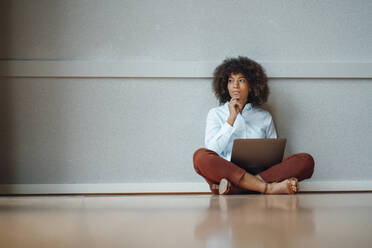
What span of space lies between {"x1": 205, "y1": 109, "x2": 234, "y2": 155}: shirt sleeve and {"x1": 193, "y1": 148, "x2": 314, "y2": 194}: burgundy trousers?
149 millimetres

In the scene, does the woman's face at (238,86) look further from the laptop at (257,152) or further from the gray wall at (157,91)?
the laptop at (257,152)

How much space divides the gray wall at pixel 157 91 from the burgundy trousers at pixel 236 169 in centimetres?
46

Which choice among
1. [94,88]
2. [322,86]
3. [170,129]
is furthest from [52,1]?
[322,86]

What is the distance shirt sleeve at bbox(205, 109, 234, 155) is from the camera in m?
1.90

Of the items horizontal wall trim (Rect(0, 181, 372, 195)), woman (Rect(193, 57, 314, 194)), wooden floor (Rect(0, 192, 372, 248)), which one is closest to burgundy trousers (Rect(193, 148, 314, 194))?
woman (Rect(193, 57, 314, 194))

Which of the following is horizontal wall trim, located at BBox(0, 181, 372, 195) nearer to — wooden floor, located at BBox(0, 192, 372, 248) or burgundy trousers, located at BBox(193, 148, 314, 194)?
burgundy trousers, located at BBox(193, 148, 314, 194)

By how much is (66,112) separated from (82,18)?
A: 550 millimetres

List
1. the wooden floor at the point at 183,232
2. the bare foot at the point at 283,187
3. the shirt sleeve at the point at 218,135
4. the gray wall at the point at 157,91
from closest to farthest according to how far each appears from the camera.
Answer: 1. the wooden floor at the point at 183,232
2. the bare foot at the point at 283,187
3. the shirt sleeve at the point at 218,135
4. the gray wall at the point at 157,91

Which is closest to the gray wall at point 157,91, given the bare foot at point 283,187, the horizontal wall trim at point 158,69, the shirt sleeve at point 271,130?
the horizontal wall trim at point 158,69

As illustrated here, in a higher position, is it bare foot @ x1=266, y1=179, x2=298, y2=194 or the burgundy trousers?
the burgundy trousers

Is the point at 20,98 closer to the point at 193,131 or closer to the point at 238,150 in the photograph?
the point at 193,131

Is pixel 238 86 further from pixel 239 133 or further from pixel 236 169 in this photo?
pixel 236 169

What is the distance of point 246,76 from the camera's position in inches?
82.0

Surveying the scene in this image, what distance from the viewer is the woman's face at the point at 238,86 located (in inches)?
81.0
